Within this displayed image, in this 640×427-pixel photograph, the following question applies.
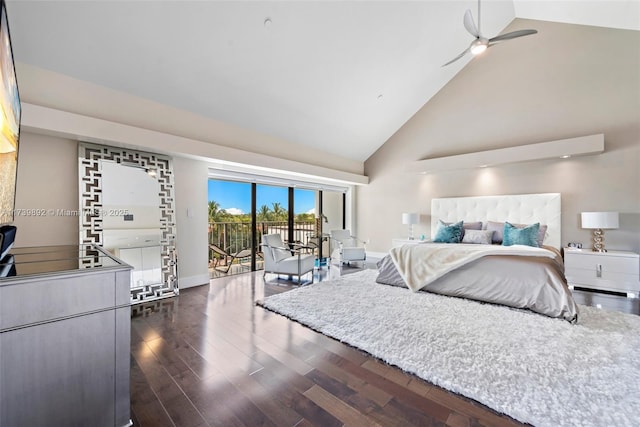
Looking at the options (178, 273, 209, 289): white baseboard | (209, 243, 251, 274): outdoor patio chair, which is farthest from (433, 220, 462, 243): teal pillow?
(178, 273, 209, 289): white baseboard

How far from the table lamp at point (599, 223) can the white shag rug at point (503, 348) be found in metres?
1.54

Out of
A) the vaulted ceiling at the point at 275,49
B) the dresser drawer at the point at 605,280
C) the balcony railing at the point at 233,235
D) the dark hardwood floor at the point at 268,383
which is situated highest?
the vaulted ceiling at the point at 275,49

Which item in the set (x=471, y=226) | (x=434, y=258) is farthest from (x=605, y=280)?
(x=434, y=258)

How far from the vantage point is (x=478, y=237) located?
15.3ft

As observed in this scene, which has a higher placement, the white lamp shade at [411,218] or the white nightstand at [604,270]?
the white lamp shade at [411,218]

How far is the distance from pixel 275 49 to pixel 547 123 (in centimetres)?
480

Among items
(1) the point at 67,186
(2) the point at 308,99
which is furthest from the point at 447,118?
(1) the point at 67,186

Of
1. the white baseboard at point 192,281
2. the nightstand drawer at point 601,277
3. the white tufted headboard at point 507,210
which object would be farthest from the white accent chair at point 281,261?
the nightstand drawer at point 601,277

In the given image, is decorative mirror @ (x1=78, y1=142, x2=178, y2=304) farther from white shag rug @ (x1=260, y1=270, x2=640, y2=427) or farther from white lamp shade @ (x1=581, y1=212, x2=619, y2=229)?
white lamp shade @ (x1=581, y1=212, x2=619, y2=229)

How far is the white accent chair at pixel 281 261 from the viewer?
419cm

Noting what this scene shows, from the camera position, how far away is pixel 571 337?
2.25 meters

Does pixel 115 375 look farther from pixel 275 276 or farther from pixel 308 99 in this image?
pixel 308 99

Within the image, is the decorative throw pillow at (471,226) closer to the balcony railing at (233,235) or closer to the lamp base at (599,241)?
the lamp base at (599,241)

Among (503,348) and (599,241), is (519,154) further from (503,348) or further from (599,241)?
(503,348)
